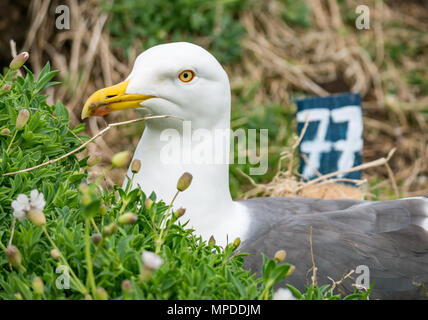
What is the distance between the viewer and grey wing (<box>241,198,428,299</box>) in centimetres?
164

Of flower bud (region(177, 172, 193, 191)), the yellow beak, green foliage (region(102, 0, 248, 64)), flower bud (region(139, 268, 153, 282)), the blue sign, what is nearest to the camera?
flower bud (region(139, 268, 153, 282))

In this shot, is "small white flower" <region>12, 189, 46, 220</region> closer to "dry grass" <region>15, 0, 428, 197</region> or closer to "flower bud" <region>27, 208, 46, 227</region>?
"flower bud" <region>27, 208, 46, 227</region>

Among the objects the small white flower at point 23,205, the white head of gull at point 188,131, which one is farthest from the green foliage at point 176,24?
the small white flower at point 23,205

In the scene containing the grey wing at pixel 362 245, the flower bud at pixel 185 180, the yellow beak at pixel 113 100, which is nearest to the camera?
the flower bud at pixel 185 180

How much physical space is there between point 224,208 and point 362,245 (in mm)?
457

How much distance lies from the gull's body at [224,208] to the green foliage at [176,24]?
1948 mm

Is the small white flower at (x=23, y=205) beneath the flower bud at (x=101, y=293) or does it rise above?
above

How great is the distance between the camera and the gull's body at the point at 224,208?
5.48 ft

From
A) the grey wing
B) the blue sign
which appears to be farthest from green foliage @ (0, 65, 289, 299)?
the blue sign

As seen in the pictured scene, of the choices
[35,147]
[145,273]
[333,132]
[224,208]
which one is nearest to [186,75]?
[224,208]

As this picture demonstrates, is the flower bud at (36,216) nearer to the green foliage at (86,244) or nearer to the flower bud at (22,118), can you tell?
the green foliage at (86,244)

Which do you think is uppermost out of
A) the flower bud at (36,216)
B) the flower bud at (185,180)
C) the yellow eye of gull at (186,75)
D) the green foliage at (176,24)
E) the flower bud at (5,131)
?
the green foliage at (176,24)

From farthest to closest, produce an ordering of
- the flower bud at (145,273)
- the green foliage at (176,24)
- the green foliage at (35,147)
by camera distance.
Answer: the green foliage at (176,24) → the green foliage at (35,147) → the flower bud at (145,273)

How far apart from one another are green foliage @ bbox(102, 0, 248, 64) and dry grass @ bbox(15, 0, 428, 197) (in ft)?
0.34
